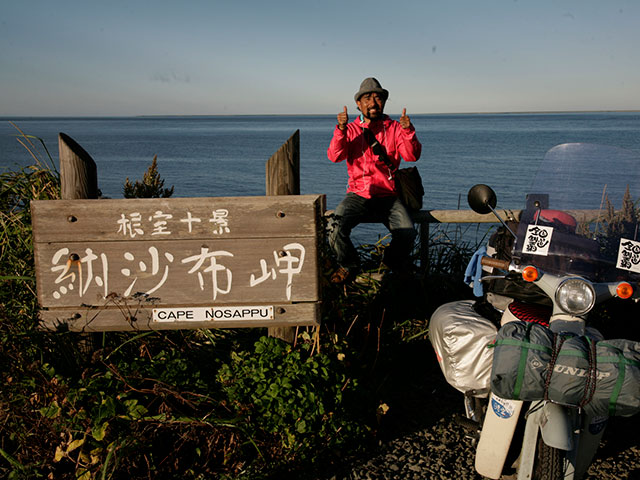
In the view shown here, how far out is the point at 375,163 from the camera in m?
4.82

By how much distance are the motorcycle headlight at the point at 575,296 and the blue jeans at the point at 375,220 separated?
86.6 inches

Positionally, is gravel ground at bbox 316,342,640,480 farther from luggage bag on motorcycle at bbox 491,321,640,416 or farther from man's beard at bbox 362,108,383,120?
man's beard at bbox 362,108,383,120

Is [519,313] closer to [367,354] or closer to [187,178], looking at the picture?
[367,354]

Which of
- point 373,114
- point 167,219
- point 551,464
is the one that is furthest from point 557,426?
point 373,114

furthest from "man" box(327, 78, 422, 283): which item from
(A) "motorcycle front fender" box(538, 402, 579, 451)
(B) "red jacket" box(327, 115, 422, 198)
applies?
(A) "motorcycle front fender" box(538, 402, 579, 451)

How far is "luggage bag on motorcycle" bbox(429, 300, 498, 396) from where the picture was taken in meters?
2.89

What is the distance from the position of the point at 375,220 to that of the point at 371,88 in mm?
1201

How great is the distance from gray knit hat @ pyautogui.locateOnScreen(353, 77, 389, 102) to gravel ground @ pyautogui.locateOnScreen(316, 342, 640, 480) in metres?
2.62

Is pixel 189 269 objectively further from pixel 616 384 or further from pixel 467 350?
pixel 616 384

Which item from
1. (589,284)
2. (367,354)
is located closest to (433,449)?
(367,354)

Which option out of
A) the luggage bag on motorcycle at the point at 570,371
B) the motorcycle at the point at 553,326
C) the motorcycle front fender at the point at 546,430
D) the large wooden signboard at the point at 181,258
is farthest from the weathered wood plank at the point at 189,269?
the motorcycle front fender at the point at 546,430

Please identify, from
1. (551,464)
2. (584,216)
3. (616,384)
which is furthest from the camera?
(584,216)

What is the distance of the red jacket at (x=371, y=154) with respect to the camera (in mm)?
4770

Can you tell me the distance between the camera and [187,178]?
71.1ft
